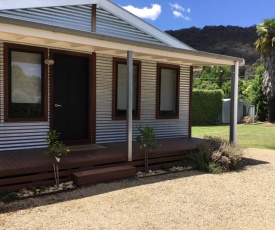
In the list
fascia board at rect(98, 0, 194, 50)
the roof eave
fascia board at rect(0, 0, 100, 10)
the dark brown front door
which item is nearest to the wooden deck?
the dark brown front door

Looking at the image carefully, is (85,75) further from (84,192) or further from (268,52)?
(268,52)

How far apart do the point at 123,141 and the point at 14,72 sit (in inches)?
128

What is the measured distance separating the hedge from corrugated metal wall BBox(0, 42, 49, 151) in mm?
13927

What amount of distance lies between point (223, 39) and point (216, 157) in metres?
41.0

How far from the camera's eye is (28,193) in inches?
194

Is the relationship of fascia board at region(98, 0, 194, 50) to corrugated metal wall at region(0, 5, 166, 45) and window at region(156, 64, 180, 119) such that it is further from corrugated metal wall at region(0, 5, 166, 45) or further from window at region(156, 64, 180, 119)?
window at region(156, 64, 180, 119)

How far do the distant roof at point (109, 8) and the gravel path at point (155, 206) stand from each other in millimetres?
4397

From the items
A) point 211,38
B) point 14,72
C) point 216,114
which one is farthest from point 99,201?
point 211,38

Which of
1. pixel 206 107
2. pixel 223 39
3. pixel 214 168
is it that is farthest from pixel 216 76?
pixel 214 168

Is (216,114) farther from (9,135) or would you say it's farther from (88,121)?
(9,135)

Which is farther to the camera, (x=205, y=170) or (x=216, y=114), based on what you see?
(x=216, y=114)

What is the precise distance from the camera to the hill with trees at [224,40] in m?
41.2

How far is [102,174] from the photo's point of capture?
5641mm

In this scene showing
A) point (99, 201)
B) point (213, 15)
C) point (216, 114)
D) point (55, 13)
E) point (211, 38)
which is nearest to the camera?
point (99, 201)
